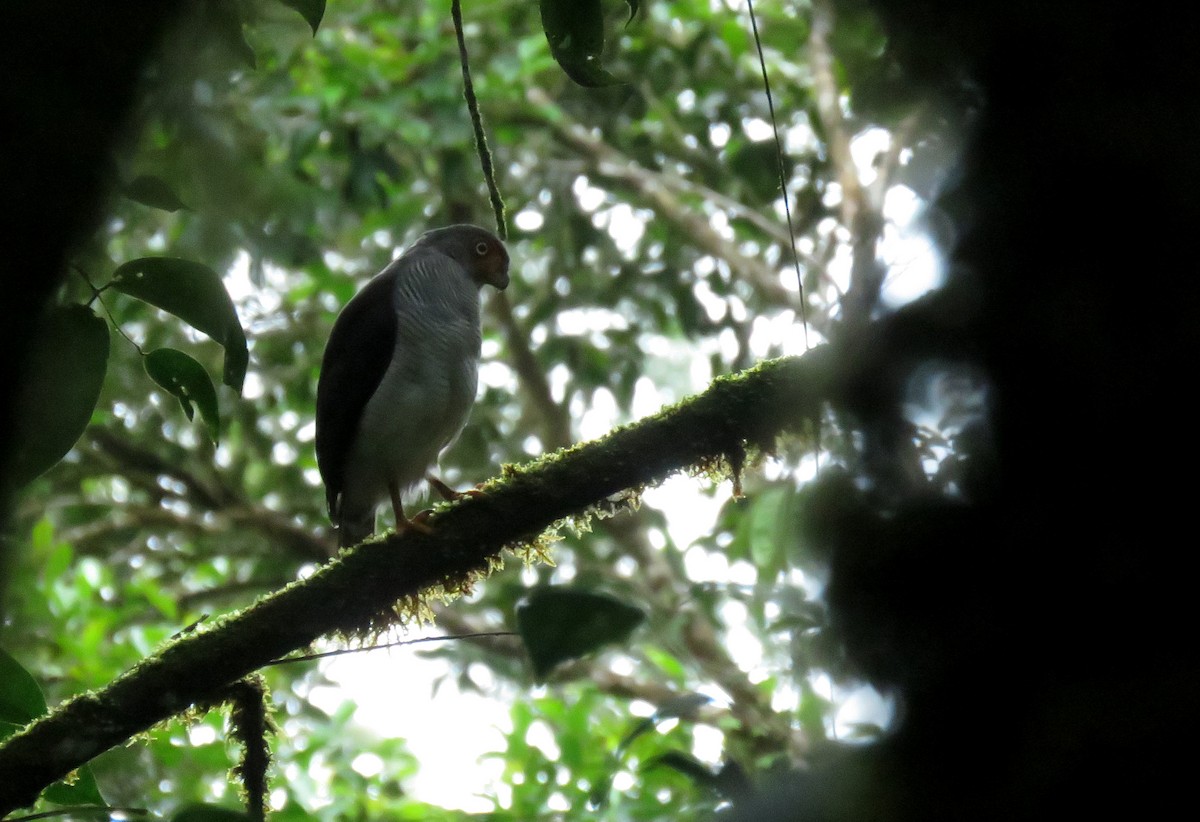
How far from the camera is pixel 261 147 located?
20.8 feet

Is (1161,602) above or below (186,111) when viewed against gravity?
below

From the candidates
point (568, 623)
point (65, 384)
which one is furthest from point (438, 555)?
point (568, 623)

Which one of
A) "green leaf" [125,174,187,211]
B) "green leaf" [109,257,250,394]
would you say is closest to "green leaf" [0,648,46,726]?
"green leaf" [109,257,250,394]

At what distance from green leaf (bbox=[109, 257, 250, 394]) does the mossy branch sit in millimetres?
821

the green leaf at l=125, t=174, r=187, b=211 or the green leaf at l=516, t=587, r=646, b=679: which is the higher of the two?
the green leaf at l=125, t=174, r=187, b=211

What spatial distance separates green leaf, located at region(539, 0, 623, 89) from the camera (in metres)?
1.82

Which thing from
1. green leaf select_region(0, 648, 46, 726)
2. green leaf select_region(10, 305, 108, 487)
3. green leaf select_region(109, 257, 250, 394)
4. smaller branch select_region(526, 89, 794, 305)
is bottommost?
green leaf select_region(0, 648, 46, 726)

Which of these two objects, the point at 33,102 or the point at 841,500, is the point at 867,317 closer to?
the point at 841,500

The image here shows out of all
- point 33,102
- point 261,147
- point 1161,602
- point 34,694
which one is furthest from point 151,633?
point 1161,602

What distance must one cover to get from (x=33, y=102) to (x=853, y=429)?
25.3 inches

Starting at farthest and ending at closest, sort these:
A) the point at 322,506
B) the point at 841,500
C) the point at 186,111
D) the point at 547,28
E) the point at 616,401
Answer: the point at 322,506 → the point at 616,401 → the point at 547,28 → the point at 186,111 → the point at 841,500

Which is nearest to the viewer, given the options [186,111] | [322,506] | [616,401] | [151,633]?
[186,111]

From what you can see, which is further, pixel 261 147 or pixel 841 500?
pixel 261 147

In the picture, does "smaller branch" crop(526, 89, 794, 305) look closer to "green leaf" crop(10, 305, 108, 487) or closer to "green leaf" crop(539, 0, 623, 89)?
"green leaf" crop(539, 0, 623, 89)
